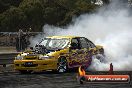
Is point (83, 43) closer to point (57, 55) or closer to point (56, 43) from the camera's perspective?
point (56, 43)

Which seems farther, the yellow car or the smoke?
the smoke

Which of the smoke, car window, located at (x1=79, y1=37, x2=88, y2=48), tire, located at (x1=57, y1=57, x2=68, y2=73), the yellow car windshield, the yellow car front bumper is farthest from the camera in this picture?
the smoke

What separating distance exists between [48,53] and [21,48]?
1302cm

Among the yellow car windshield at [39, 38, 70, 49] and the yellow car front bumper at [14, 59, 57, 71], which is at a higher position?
the yellow car windshield at [39, 38, 70, 49]

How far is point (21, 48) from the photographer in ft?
93.8

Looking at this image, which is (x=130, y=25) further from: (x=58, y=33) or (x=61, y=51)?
(x=61, y=51)

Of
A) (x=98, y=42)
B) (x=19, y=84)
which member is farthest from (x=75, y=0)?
(x=19, y=84)

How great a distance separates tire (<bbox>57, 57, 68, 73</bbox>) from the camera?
52.2ft

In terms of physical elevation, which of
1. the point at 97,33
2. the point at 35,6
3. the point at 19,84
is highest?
the point at 35,6

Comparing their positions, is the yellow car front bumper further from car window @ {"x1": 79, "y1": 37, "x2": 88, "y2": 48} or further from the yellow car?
car window @ {"x1": 79, "y1": 37, "x2": 88, "y2": 48}

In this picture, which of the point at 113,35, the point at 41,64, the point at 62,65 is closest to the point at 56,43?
the point at 62,65

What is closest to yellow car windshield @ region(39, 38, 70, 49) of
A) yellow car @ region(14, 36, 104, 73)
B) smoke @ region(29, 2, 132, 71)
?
yellow car @ region(14, 36, 104, 73)

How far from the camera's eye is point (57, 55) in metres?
15.8

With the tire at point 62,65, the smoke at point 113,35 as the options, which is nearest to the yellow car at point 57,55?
the tire at point 62,65
